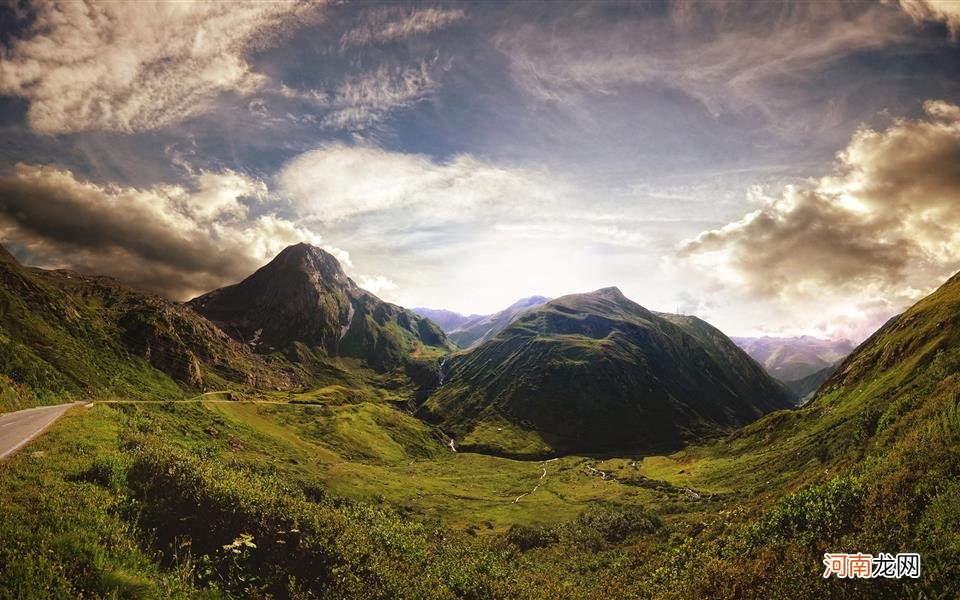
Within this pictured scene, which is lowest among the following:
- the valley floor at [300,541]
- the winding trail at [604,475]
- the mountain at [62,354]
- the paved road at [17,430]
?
the winding trail at [604,475]

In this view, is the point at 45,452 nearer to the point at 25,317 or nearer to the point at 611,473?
the point at 25,317

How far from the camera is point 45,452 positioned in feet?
82.8

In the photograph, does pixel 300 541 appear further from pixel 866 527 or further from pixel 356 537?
pixel 866 527

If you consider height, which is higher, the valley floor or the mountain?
the mountain

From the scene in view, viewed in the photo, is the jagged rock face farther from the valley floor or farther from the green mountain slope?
A: the green mountain slope

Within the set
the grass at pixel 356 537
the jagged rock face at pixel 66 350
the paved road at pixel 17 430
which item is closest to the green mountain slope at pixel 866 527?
the grass at pixel 356 537

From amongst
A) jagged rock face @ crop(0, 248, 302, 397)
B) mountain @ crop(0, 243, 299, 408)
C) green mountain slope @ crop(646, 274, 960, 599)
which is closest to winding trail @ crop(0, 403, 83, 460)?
mountain @ crop(0, 243, 299, 408)

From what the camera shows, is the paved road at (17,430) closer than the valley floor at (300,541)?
No

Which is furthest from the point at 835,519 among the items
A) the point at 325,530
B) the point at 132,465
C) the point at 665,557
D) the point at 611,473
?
the point at 611,473

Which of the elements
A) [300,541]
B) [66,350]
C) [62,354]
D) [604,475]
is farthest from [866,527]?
[604,475]

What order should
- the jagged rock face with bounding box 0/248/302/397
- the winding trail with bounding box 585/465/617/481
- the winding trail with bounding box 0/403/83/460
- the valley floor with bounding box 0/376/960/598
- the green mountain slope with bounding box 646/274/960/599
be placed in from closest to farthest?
1. the valley floor with bounding box 0/376/960/598
2. the green mountain slope with bounding box 646/274/960/599
3. the winding trail with bounding box 0/403/83/460
4. the jagged rock face with bounding box 0/248/302/397
5. the winding trail with bounding box 585/465/617/481

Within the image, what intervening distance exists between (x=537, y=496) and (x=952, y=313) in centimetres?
13807


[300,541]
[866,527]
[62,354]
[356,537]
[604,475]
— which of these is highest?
[62,354]

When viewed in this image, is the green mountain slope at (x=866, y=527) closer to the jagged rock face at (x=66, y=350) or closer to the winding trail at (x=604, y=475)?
the jagged rock face at (x=66, y=350)
